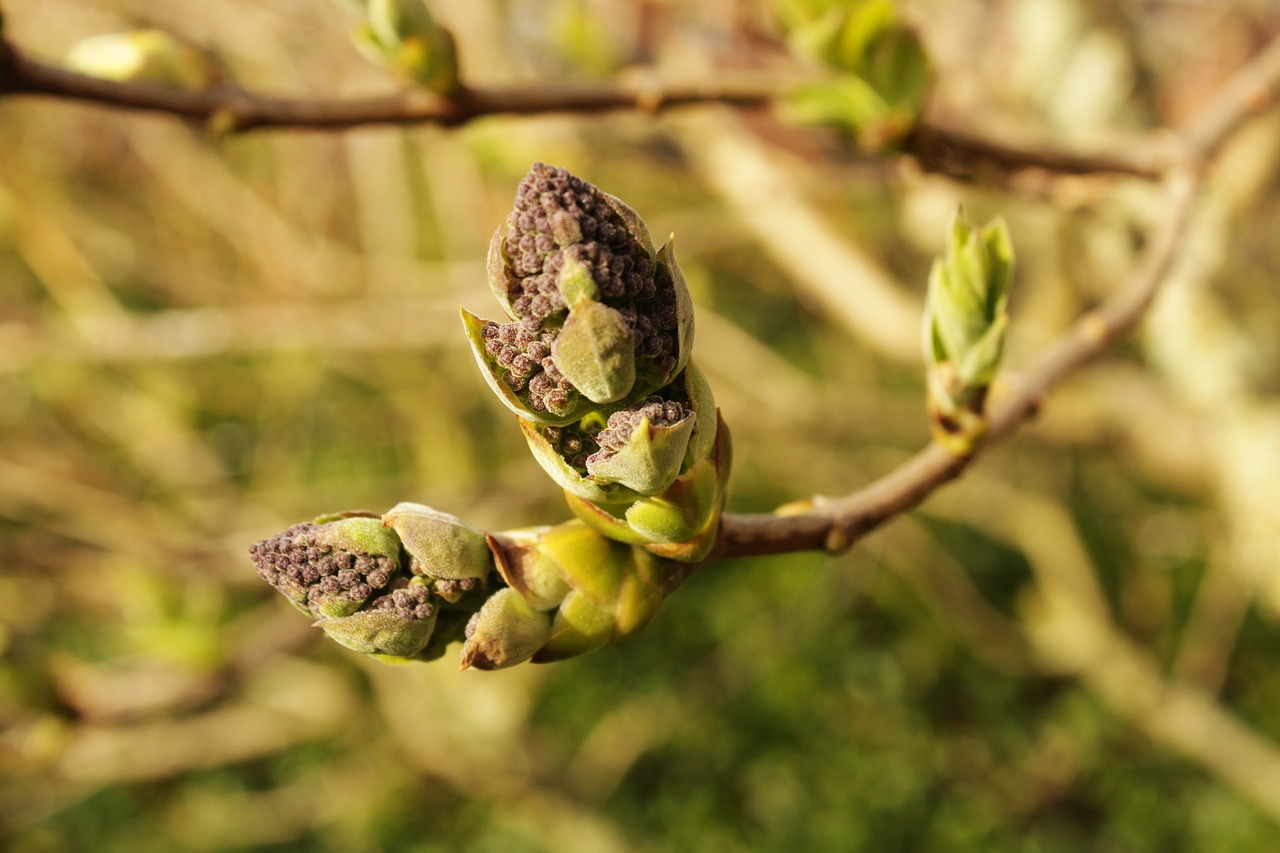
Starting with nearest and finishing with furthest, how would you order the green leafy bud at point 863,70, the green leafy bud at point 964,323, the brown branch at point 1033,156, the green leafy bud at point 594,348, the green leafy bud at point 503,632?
the green leafy bud at point 594,348, the green leafy bud at point 503,632, the green leafy bud at point 964,323, the green leafy bud at point 863,70, the brown branch at point 1033,156

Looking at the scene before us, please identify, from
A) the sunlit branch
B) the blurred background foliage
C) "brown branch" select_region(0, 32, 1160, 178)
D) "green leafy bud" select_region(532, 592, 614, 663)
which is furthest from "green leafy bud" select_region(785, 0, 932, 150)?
"green leafy bud" select_region(532, 592, 614, 663)

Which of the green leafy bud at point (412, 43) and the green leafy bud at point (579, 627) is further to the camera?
the green leafy bud at point (412, 43)

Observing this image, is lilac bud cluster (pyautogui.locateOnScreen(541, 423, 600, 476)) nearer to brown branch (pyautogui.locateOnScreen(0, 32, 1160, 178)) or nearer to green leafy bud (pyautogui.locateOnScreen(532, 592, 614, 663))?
green leafy bud (pyautogui.locateOnScreen(532, 592, 614, 663))

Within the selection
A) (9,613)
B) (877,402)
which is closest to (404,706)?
(9,613)

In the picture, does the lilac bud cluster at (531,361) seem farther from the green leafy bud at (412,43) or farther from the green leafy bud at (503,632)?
the green leafy bud at (412,43)

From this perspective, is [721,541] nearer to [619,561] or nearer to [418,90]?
[619,561]

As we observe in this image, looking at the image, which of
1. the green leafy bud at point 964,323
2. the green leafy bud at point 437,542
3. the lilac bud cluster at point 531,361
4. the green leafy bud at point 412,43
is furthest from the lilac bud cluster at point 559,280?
the green leafy bud at point 412,43
